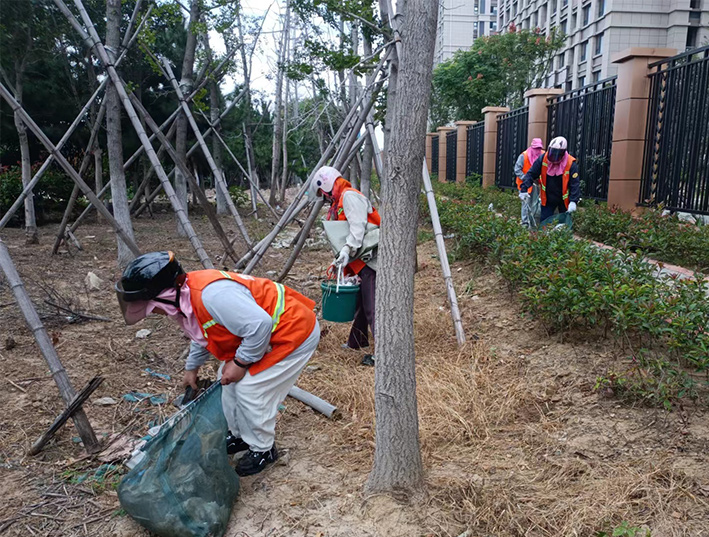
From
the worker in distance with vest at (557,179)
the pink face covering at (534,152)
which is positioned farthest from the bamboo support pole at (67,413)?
the pink face covering at (534,152)

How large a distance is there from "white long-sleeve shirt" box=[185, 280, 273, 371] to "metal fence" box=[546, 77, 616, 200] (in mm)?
7482

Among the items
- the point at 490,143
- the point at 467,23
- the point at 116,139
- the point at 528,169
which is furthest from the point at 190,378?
the point at 467,23

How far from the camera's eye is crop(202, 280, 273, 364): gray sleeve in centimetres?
222

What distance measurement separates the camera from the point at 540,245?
15.0 feet

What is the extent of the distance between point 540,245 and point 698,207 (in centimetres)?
311

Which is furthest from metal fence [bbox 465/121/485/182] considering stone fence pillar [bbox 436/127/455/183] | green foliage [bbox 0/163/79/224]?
green foliage [bbox 0/163/79/224]

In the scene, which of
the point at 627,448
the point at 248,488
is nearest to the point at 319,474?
the point at 248,488

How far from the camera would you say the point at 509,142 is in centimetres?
1264

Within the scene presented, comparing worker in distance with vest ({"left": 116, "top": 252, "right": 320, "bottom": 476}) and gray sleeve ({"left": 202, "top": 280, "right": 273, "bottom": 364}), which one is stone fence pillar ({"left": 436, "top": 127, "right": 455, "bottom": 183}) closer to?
worker in distance with vest ({"left": 116, "top": 252, "right": 320, "bottom": 476})

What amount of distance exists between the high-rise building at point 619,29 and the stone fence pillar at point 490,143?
44.4 ft

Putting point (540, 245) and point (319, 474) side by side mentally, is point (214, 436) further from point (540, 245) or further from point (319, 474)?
point (540, 245)

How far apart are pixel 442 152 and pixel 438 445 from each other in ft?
59.6

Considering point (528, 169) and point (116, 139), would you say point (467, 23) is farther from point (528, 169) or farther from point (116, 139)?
point (116, 139)

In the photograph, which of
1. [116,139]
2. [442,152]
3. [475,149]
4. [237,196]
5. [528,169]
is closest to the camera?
[116,139]
